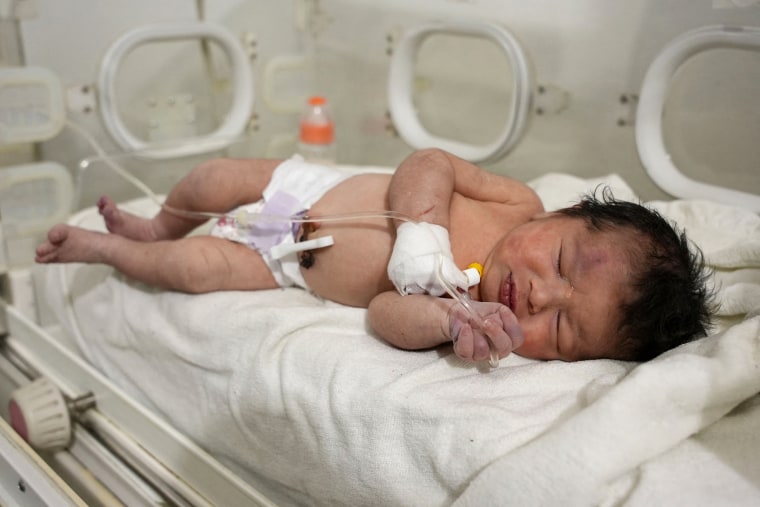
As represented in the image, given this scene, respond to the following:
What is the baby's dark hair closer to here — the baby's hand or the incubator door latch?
the baby's hand

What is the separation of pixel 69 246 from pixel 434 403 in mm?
734

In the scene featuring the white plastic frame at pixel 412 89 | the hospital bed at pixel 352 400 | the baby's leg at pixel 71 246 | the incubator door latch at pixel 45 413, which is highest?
the white plastic frame at pixel 412 89

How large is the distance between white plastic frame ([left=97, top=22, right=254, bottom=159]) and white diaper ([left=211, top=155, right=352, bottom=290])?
0.46 m

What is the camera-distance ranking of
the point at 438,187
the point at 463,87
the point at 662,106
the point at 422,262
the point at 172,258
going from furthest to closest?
the point at 463,87 → the point at 662,106 → the point at 172,258 → the point at 438,187 → the point at 422,262

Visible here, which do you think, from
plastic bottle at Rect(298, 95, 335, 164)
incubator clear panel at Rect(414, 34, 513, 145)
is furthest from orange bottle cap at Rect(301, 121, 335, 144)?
incubator clear panel at Rect(414, 34, 513, 145)

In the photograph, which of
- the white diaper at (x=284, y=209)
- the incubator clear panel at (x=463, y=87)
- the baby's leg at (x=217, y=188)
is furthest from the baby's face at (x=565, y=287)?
the incubator clear panel at (x=463, y=87)

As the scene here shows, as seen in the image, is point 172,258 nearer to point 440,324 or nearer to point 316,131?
point 440,324

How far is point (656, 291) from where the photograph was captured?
89 cm

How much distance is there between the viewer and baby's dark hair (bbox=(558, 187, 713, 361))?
0.89 metres

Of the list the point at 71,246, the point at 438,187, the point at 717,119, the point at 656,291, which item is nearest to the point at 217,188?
the point at 71,246

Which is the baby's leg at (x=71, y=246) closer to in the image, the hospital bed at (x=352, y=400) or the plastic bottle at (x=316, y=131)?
the hospital bed at (x=352, y=400)

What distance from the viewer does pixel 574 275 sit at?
36.4 inches

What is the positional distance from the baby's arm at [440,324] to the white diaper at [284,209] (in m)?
0.25

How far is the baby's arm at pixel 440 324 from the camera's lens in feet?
2.74
